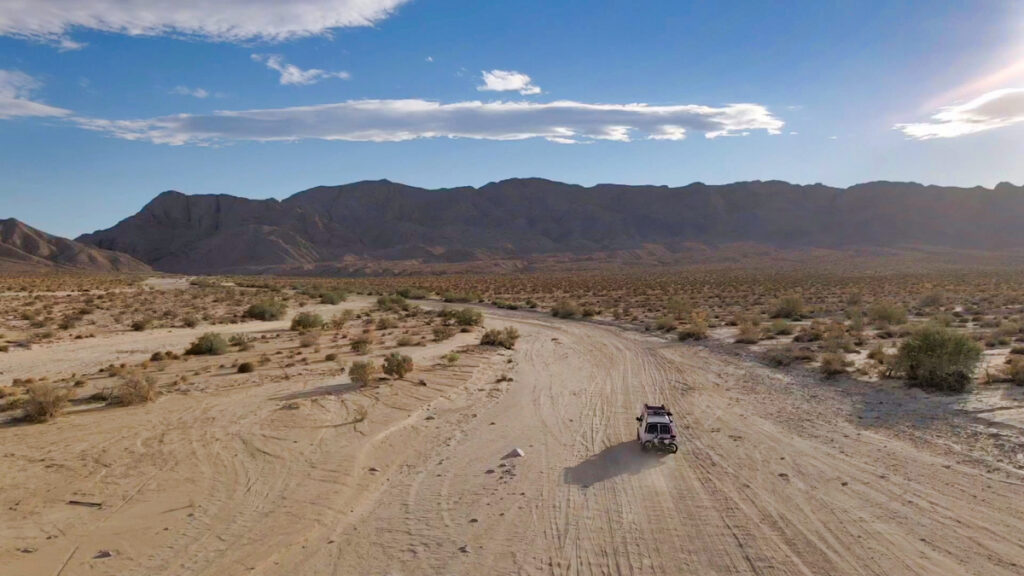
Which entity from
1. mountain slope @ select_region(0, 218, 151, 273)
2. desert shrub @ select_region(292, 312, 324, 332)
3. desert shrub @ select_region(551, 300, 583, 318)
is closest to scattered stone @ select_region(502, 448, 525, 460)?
desert shrub @ select_region(292, 312, 324, 332)

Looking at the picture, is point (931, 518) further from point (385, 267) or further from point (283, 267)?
point (283, 267)

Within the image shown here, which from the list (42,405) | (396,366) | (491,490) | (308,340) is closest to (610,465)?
(491,490)

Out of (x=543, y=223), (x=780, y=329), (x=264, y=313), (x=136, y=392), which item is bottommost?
(x=780, y=329)

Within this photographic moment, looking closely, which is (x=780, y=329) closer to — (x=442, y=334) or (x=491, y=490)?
(x=442, y=334)

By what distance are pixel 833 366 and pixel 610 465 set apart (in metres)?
10.6

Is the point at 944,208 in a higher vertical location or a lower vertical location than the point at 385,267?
higher

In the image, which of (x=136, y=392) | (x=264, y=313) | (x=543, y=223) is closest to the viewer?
(x=136, y=392)

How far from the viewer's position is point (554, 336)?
102 feet

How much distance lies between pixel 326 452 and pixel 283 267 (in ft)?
436

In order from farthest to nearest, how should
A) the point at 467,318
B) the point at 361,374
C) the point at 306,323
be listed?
1. the point at 467,318
2. the point at 306,323
3. the point at 361,374

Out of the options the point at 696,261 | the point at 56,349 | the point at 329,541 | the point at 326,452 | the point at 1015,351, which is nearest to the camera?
the point at 329,541

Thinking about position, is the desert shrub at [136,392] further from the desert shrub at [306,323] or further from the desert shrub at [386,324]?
the desert shrub at [386,324]

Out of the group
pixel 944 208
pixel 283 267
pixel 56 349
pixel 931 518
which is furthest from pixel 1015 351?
pixel 944 208

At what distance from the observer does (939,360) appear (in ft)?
54.4
